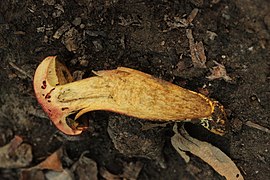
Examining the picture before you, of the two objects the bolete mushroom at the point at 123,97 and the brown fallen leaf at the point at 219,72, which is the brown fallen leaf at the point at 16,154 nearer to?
the bolete mushroom at the point at 123,97

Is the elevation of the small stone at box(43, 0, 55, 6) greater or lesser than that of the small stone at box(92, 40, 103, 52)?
greater

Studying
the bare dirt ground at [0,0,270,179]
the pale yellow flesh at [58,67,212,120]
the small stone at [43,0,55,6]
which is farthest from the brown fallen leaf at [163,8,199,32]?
the small stone at [43,0,55,6]

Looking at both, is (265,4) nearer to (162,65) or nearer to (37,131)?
(162,65)

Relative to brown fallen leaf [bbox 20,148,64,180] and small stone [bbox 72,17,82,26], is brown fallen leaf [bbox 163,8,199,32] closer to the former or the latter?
Answer: small stone [bbox 72,17,82,26]

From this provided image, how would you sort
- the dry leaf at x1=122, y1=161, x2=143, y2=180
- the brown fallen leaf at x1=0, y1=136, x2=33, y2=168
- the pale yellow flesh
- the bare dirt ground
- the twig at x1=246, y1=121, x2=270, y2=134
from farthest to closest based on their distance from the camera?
the brown fallen leaf at x1=0, y1=136, x2=33, y2=168 → the dry leaf at x1=122, y1=161, x2=143, y2=180 → the twig at x1=246, y1=121, x2=270, y2=134 → the bare dirt ground → the pale yellow flesh

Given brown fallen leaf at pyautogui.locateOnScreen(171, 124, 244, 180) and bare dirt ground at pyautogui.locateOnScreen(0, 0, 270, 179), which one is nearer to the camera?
bare dirt ground at pyautogui.locateOnScreen(0, 0, 270, 179)

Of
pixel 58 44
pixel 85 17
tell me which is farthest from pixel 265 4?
pixel 58 44

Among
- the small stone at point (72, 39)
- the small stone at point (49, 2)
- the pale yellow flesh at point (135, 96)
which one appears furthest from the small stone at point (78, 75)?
the small stone at point (49, 2)
